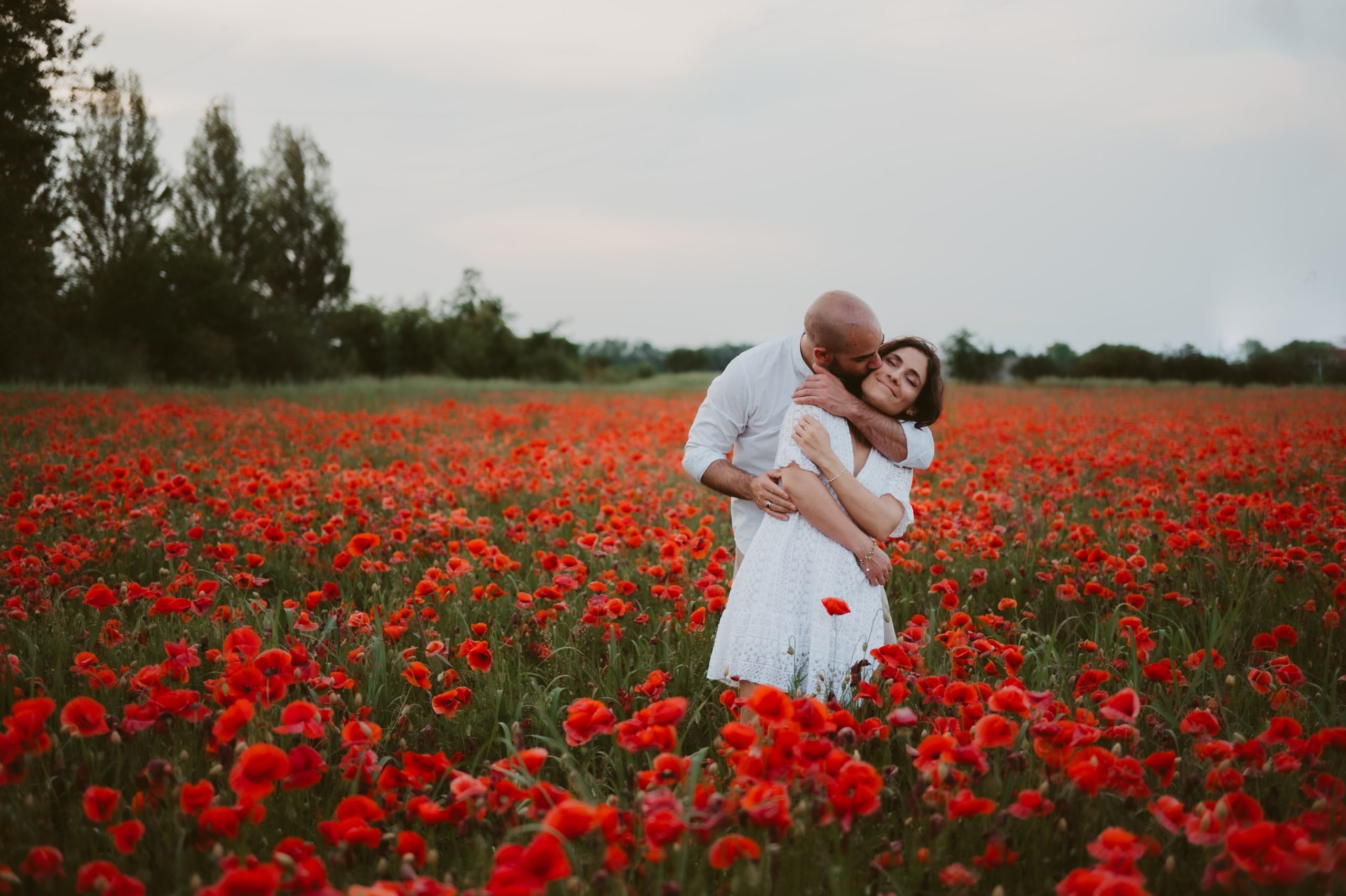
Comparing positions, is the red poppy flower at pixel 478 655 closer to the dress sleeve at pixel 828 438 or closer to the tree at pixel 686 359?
the dress sleeve at pixel 828 438

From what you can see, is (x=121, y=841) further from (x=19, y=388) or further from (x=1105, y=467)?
(x=19, y=388)

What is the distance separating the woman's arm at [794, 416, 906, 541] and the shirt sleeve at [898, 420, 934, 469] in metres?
0.20

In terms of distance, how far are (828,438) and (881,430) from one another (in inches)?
7.5

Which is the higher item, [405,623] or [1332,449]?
[1332,449]

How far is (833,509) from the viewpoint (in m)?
2.50

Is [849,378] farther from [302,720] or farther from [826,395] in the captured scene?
[302,720]

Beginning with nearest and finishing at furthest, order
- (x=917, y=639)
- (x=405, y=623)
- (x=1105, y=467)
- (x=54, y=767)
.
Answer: (x=54, y=767) < (x=917, y=639) < (x=405, y=623) < (x=1105, y=467)

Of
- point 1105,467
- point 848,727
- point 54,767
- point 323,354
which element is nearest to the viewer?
point 848,727

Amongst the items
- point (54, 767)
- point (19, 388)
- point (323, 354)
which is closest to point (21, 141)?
point (19, 388)

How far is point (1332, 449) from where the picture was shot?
22.3 ft

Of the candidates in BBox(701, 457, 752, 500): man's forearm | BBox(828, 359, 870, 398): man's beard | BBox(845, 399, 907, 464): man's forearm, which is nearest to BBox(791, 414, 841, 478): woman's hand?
BBox(845, 399, 907, 464): man's forearm

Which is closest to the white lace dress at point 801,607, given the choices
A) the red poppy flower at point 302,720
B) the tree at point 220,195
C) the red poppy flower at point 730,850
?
the red poppy flower at point 730,850

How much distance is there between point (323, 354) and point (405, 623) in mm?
27494

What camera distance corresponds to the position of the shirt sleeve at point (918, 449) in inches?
106
